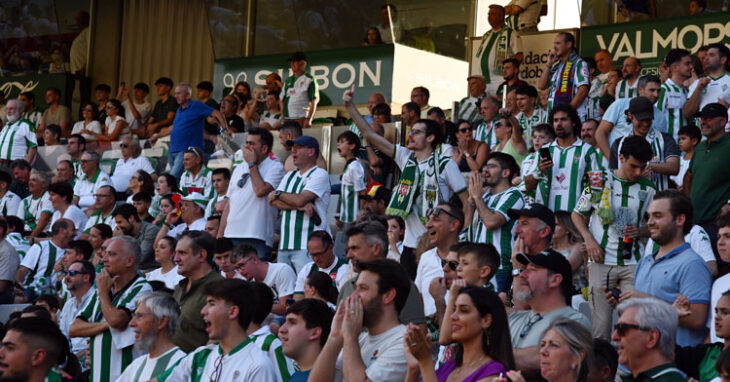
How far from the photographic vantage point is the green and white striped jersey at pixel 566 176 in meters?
10.8

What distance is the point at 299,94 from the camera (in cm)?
1653

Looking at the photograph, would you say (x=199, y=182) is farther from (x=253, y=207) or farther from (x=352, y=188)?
(x=253, y=207)

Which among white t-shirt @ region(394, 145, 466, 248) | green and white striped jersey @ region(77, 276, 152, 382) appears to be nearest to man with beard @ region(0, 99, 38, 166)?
white t-shirt @ region(394, 145, 466, 248)

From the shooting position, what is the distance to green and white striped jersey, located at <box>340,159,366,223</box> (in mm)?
12492

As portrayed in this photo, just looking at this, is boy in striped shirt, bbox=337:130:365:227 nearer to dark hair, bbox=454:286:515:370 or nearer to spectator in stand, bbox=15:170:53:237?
spectator in stand, bbox=15:170:53:237

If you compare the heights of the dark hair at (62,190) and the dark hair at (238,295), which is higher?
the dark hair at (62,190)

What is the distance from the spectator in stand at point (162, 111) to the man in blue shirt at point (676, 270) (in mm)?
11050

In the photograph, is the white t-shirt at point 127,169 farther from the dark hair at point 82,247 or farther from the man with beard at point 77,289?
the man with beard at point 77,289

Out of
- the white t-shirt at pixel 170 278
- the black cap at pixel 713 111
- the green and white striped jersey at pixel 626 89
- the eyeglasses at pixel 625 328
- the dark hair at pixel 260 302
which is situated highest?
the green and white striped jersey at pixel 626 89

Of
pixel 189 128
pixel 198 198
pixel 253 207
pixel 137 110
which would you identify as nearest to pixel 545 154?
pixel 253 207

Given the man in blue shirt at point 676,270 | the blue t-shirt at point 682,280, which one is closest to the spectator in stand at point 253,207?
the man in blue shirt at point 676,270

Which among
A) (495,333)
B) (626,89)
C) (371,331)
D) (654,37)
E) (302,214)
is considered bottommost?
(371,331)

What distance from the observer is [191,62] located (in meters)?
23.2

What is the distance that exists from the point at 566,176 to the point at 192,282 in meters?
3.60
